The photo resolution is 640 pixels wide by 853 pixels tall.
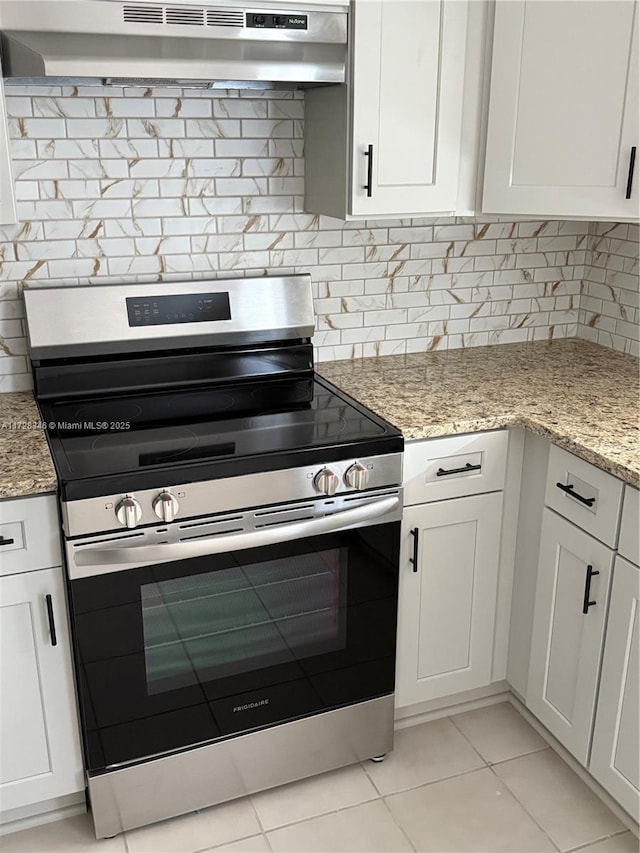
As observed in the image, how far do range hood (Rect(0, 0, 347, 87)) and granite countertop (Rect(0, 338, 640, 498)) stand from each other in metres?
0.81

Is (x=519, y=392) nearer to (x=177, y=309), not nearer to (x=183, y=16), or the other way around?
(x=177, y=309)

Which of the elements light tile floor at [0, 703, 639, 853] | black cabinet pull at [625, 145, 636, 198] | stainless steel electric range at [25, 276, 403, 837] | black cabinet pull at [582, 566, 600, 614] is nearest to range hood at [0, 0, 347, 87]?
stainless steel electric range at [25, 276, 403, 837]

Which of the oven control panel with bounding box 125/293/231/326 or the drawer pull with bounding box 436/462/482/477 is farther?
the oven control panel with bounding box 125/293/231/326

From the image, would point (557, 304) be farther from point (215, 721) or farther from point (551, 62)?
point (215, 721)

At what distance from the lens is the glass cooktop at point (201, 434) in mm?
1770

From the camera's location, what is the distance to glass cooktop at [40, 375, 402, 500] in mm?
1770

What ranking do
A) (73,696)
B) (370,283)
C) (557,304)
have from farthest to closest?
1. (557,304)
2. (370,283)
3. (73,696)

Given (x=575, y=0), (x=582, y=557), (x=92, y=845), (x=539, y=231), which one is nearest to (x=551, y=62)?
(x=575, y=0)

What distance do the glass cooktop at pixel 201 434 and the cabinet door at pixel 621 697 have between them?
2.00ft

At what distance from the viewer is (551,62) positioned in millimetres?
→ 2080

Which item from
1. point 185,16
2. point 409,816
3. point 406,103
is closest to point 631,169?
point 406,103

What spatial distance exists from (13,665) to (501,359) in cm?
166

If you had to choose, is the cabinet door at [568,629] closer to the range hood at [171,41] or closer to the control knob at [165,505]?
the control knob at [165,505]

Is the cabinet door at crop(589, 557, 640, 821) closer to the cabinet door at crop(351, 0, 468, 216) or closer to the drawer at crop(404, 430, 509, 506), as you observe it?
the drawer at crop(404, 430, 509, 506)
